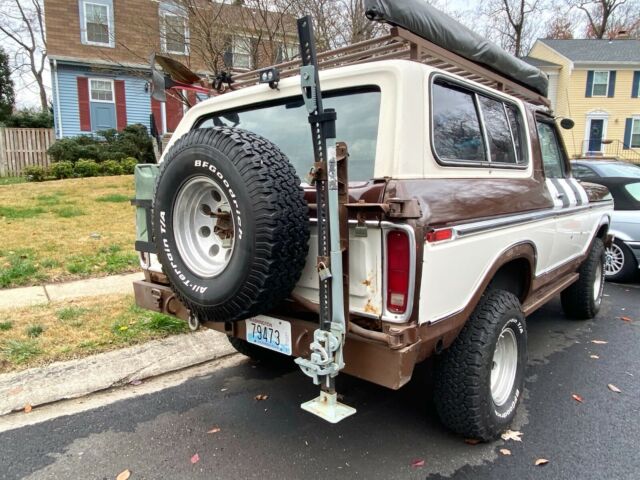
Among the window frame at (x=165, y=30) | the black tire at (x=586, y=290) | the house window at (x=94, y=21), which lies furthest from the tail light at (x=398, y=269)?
the house window at (x=94, y=21)

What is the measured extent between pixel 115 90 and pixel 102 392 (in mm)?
18478

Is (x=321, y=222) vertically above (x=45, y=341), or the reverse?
(x=321, y=222)

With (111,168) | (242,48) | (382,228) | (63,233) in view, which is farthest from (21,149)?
(382,228)

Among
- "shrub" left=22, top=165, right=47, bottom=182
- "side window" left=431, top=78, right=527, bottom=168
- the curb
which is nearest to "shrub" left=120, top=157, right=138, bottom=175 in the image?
"shrub" left=22, top=165, right=47, bottom=182

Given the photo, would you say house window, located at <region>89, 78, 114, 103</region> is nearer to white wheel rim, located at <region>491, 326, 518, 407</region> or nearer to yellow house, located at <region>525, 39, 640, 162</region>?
white wheel rim, located at <region>491, 326, 518, 407</region>

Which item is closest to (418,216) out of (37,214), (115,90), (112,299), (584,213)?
(584,213)

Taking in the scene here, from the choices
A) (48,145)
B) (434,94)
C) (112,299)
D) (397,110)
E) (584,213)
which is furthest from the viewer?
(48,145)

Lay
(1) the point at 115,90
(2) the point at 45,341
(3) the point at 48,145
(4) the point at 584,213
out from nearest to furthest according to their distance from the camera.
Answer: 1. (2) the point at 45,341
2. (4) the point at 584,213
3. (3) the point at 48,145
4. (1) the point at 115,90

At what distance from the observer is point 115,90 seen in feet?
63.8

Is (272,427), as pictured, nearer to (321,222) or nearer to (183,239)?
(183,239)

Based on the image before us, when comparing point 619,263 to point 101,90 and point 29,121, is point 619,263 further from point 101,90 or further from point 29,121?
point 29,121

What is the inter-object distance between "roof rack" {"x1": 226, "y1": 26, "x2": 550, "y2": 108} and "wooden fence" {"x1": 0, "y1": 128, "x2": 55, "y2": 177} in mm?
16273

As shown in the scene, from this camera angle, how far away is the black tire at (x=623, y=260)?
655cm

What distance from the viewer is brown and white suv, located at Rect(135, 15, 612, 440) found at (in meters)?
2.25
